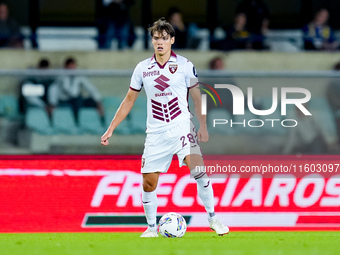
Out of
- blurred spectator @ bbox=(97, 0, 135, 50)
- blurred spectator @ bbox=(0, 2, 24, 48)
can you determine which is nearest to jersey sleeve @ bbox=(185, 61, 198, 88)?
blurred spectator @ bbox=(97, 0, 135, 50)

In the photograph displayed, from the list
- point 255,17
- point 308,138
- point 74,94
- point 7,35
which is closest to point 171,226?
point 74,94

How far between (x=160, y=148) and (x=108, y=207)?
1901 millimetres

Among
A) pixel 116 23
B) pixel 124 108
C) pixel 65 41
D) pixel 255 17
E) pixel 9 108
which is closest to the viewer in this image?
pixel 124 108

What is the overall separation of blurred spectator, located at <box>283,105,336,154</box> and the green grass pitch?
118 centimetres

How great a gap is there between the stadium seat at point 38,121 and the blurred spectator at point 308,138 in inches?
112

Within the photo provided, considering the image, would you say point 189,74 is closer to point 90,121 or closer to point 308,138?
point 90,121

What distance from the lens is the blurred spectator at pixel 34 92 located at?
9.53 meters

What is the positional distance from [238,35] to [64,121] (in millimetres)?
4563

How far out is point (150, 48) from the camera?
13898 millimetres

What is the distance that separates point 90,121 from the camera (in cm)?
960

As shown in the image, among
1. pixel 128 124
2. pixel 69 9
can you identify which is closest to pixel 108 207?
pixel 128 124

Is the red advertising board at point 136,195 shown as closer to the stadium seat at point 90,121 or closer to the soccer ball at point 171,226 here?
the stadium seat at point 90,121

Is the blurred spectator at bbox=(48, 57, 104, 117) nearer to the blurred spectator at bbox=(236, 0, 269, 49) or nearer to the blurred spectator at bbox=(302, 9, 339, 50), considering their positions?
the blurred spectator at bbox=(236, 0, 269, 49)

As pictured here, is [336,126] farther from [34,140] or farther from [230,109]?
[34,140]
